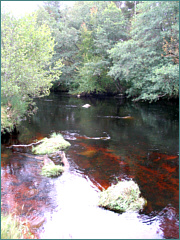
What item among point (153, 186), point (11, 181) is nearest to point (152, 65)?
point (153, 186)

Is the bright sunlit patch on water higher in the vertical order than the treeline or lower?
lower

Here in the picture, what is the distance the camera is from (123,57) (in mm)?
23391

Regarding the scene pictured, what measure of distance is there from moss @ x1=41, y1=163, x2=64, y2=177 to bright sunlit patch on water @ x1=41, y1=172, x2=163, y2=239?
3.82ft

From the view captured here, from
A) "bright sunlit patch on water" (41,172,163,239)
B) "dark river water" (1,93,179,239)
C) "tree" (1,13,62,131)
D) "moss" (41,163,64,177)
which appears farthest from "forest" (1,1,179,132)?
"bright sunlit patch on water" (41,172,163,239)

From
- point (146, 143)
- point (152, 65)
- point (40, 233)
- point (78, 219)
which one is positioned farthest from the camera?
point (152, 65)

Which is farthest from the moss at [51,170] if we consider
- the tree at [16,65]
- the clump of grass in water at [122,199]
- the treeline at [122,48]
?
the treeline at [122,48]

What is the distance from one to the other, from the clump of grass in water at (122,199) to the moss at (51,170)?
2205 mm

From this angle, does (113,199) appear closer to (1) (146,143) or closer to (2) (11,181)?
(2) (11,181)

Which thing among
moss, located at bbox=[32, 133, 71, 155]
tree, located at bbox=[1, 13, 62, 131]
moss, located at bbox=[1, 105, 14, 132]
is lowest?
moss, located at bbox=[32, 133, 71, 155]

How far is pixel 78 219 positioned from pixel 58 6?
62.6 meters

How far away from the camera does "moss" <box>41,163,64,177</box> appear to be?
25.3 ft

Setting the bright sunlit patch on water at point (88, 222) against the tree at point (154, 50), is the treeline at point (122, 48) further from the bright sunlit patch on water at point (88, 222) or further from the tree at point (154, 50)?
the bright sunlit patch on water at point (88, 222)

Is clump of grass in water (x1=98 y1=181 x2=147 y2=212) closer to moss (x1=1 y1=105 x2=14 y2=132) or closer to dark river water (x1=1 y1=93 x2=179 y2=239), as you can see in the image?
dark river water (x1=1 y1=93 x2=179 y2=239)

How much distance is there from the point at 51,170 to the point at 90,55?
3177 cm
